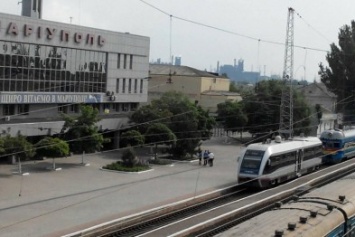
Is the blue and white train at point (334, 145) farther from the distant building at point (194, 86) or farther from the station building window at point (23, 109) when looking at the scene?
the distant building at point (194, 86)

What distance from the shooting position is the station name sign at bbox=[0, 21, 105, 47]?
35.4m

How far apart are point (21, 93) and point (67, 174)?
881 centimetres

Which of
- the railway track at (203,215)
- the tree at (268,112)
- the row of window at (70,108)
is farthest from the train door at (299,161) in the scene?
the tree at (268,112)

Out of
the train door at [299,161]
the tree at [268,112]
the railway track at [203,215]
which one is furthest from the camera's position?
the tree at [268,112]

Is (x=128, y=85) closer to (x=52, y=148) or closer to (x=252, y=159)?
(x=52, y=148)

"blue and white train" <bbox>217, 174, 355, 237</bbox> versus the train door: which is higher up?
"blue and white train" <bbox>217, 174, 355, 237</bbox>

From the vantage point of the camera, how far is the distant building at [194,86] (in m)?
64.3

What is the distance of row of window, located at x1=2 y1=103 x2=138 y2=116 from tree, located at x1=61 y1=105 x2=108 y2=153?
5.31 m

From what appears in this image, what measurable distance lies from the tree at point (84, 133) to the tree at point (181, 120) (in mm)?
4030

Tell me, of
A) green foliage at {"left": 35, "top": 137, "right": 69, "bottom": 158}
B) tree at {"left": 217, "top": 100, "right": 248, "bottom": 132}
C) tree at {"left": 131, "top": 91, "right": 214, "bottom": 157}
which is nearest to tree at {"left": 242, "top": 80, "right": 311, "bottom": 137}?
tree at {"left": 217, "top": 100, "right": 248, "bottom": 132}

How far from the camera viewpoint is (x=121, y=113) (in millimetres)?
46469

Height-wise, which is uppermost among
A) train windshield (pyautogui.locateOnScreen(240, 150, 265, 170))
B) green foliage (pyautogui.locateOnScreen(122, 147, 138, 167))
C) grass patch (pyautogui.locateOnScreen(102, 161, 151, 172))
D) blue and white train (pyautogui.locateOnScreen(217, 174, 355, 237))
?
blue and white train (pyautogui.locateOnScreen(217, 174, 355, 237))

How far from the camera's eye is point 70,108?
42219 millimetres

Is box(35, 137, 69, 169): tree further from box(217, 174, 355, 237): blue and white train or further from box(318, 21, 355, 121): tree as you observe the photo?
box(318, 21, 355, 121): tree
